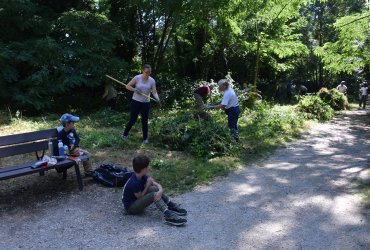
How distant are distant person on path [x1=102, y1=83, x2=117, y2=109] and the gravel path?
761cm

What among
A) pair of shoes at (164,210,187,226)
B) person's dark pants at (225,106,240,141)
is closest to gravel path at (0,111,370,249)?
pair of shoes at (164,210,187,226)

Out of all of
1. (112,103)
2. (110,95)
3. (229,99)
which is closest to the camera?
(229,99)

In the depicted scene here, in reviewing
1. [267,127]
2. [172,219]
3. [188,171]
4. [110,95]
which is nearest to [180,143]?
[188,171]

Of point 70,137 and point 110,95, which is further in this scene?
point 110,95

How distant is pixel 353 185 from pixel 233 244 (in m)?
3.27

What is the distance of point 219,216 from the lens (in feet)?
17.0

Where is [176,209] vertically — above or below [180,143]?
below

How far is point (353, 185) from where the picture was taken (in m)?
6.60

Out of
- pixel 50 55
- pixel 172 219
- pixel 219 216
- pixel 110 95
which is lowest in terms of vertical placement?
pixel 219 216

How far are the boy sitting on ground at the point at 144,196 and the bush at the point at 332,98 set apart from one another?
1472cm

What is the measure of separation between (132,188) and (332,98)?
15.7 m

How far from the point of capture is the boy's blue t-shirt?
16.3 ft

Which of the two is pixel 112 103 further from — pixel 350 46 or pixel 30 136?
pixel 350 46

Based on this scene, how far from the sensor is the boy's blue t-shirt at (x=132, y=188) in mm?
4965
